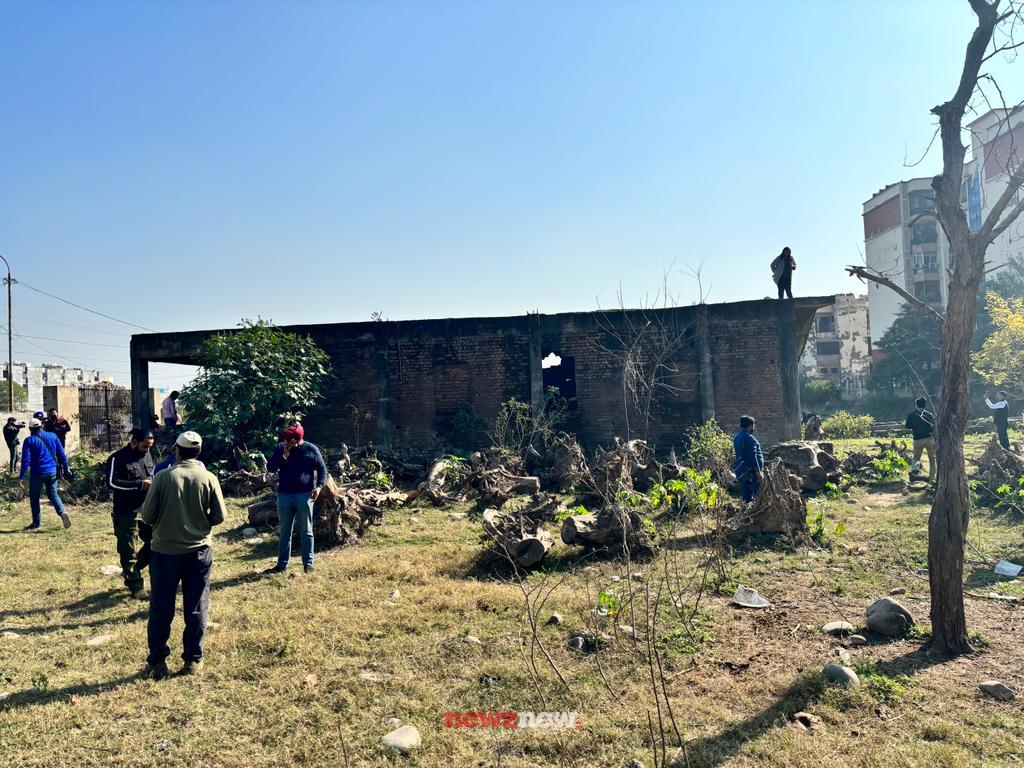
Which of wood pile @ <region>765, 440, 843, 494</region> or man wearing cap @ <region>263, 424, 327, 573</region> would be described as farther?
wood pile @ <region>765, 440, 843, 494</region>

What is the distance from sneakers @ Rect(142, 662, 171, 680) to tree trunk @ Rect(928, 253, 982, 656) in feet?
16.4

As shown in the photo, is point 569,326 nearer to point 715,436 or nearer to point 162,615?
point 715,436

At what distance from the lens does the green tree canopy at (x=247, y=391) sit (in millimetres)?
12258

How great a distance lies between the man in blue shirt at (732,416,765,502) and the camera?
7.82 m

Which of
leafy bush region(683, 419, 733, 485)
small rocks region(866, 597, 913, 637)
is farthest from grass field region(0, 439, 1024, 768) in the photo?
leafy bush region(683, 419, 733, 485)

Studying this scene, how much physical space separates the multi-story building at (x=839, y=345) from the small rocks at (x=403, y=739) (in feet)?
161

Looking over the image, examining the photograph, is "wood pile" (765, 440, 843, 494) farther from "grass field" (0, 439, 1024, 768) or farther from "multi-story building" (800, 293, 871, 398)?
"multi-story building" (800, 293, 871, 398)

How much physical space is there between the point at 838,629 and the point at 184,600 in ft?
15.0

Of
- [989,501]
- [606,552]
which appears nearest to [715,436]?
[989,501]

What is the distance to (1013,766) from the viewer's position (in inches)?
114

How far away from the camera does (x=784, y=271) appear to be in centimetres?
1391

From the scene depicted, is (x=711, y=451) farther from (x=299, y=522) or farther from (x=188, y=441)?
(x=188, y=441)

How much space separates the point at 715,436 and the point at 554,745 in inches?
361

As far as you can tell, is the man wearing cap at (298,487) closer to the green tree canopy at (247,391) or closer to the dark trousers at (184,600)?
the dark trousers at (184,600)
